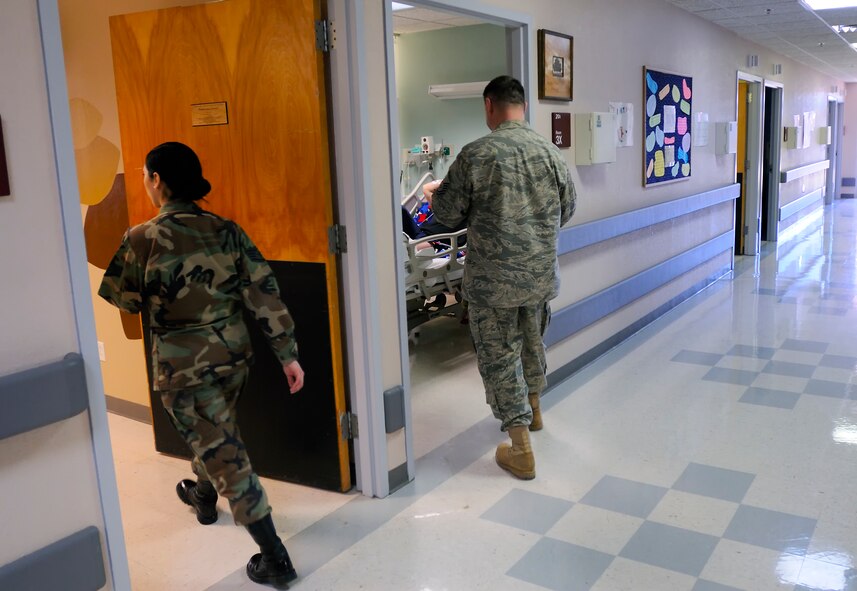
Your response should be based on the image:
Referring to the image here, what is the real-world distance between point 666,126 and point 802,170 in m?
6.94

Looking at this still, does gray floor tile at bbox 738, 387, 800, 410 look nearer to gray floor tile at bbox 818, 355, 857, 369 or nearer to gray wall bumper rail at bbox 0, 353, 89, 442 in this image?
gray floor tile at bbox 818, 355, 857, 369

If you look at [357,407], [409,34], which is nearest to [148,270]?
[357,407]

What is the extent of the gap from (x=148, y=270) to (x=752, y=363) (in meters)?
3.93

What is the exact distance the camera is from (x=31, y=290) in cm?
176

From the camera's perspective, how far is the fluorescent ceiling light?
6.53m

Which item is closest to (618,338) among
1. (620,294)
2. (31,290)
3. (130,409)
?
(620,294)

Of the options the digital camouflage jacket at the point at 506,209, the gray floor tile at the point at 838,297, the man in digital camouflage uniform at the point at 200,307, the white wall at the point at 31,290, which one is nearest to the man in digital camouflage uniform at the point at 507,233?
the digital camouflage jacket at the point at 506,209

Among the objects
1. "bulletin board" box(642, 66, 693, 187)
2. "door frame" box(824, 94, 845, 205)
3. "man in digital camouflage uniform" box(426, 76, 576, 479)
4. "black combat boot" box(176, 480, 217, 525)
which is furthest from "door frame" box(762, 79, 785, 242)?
"black combat boot" box(176, 480, 217, 525)

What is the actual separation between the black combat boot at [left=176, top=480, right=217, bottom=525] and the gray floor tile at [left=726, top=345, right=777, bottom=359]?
3.61 meters

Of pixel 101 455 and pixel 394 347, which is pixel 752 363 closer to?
pixel 394 347

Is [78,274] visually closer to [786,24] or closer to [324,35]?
[324,35]

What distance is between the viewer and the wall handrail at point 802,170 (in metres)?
10.3

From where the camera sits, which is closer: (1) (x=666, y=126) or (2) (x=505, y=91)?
(2) (x=505, y=91)

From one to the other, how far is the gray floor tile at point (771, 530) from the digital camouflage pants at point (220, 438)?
1696mm
